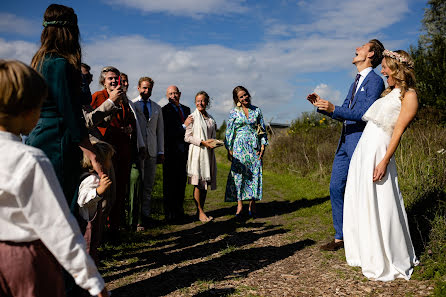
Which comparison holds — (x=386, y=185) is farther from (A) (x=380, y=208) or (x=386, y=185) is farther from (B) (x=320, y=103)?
(B) (x=320, y=103)

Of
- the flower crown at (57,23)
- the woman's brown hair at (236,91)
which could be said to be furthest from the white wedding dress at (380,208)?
the woman's brown hair at (236,91)

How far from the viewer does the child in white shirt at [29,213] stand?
5.22ft

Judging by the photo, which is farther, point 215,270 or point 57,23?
point 215,270

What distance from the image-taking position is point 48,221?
1611 mm

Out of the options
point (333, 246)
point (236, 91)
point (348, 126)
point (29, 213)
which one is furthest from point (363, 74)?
point (29, 213)

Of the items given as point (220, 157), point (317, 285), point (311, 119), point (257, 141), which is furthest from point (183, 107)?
point (220, 157)

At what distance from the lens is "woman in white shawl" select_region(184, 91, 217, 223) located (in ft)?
25.5

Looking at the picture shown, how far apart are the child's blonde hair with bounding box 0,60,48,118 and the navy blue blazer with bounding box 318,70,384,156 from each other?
391 centimetres

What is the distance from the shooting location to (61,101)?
293cm

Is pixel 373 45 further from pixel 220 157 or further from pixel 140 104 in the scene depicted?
pixel 220 157

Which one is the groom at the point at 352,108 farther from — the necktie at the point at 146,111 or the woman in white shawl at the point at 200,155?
the necktie at the point at 146,111

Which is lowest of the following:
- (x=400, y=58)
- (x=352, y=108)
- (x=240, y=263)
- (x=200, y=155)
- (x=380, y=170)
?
(x=240, y=263)

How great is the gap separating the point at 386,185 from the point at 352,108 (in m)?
1.16

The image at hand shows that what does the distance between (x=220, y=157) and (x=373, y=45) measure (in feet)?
80.9
